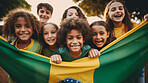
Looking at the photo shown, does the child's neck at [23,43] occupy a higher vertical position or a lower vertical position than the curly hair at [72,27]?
lower

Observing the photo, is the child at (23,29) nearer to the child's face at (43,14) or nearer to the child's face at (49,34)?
the child's face at (49,34)

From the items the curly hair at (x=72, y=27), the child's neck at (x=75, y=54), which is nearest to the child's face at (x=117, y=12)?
the curly hair at (x=72, y=27)

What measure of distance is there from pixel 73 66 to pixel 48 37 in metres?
0.77

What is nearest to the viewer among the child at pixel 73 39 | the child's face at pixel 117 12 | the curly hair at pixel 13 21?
the child at pixel 73 39

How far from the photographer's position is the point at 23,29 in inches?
75.6

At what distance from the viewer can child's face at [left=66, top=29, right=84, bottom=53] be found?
1.73 metres

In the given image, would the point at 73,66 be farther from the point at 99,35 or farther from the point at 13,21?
the point at 13,21

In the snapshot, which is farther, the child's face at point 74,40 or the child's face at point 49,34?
the child's face at point 49,34

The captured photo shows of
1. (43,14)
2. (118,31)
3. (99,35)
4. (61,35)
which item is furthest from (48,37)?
(118,31)

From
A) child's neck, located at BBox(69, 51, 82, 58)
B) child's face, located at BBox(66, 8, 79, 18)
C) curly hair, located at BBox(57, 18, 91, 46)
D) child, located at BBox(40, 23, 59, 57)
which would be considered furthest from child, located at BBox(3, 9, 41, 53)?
child's face, located at BBox(66, 8, 79, 18)

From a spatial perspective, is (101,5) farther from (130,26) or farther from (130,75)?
(130,75)

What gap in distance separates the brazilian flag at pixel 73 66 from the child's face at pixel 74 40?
0.19 metres

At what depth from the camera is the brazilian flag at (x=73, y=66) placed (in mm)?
1640

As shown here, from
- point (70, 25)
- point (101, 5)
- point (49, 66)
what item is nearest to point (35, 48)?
point (49, 66)
